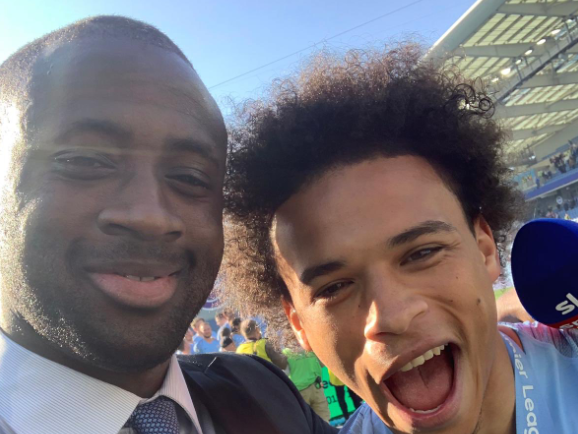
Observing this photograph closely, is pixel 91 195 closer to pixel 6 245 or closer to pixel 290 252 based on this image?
pixel 6 245

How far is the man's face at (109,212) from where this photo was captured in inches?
55.2

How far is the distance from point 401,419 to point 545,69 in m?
25.9

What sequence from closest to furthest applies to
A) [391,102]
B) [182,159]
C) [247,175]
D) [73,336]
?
[73,336], [182,159], [391,102], [247,175]

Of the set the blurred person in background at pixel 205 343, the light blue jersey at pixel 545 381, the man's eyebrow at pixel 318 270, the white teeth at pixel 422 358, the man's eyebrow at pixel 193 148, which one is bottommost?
the blurred person in background at pixel 205 343

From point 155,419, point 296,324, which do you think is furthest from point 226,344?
point 155,419

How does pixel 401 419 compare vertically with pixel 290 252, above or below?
below

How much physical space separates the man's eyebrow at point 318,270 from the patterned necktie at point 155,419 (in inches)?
26.8

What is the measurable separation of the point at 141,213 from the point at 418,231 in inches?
38.2

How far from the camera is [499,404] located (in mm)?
1673

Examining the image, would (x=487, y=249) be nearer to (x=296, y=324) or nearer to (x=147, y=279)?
(x=296, y=324)

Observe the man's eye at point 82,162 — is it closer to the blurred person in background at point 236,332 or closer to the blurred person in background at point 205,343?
the blurred person in background at point 236,332

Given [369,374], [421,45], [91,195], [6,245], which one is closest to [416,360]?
[369,374]

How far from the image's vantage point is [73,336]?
54.5 inches

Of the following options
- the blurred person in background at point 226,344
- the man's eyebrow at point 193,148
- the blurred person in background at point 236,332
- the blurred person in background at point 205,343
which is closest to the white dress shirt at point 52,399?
the man's eyebrow at point 193,148
